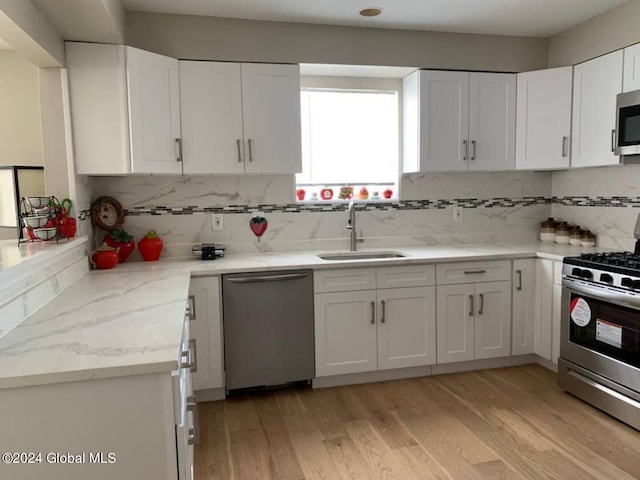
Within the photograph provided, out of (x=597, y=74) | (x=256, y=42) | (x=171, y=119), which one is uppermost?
(x=256, y=42)

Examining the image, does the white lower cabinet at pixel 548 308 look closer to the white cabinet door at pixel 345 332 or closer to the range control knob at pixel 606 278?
the range control knob at pixel 606 278

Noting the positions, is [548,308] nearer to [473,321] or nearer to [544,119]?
[473,321]

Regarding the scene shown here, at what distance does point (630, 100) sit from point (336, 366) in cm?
244

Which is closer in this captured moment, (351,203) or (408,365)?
(408,365)

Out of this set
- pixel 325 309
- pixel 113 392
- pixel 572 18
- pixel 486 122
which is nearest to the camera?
pixel 113 392

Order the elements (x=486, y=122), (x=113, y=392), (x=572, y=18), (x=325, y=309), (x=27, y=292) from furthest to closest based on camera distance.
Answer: (x=486, y=122), (x=572, y=18), (x=325, y=309), (x=27, y=292), (x=113, y=392)

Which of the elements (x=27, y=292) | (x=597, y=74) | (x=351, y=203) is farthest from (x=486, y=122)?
(x=27, y=292)

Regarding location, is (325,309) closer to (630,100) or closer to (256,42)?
(256,42)

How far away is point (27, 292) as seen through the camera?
6.03 feet

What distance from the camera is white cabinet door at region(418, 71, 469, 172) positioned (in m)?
3.49

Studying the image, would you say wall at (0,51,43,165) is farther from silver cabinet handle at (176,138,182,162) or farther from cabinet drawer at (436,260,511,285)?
cabinet drawer at (436,260,511,285)

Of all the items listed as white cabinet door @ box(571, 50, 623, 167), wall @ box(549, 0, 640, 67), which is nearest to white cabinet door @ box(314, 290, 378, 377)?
white cabinet door @ box(571, 50, 623, 167)

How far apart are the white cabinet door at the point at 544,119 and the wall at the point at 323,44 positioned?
248mm

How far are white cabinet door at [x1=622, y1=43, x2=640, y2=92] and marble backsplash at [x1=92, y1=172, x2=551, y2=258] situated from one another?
1.10 meters
